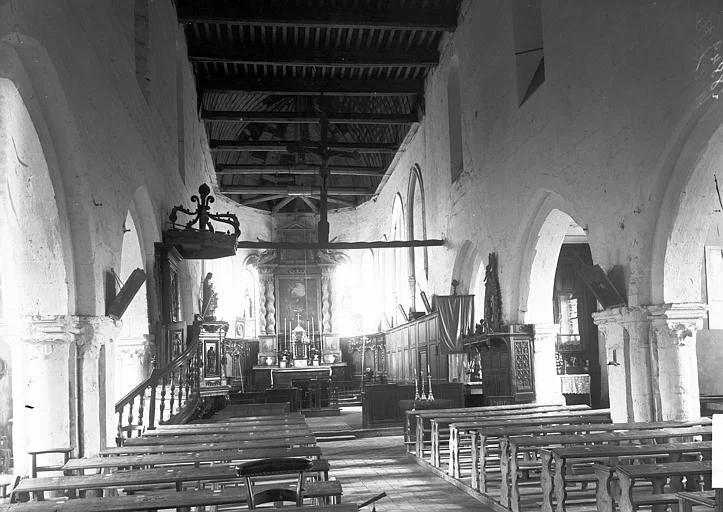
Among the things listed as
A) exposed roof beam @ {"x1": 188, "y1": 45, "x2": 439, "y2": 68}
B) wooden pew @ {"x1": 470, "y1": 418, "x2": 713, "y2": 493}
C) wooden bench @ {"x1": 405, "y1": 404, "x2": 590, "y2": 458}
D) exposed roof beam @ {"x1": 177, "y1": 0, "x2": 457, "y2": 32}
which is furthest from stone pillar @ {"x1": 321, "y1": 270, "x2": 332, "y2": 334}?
wooden pew @ {"x1": 470, "y1": 418, "x2": 713, "y2": 493}

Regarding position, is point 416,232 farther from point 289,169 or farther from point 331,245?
point 331,245

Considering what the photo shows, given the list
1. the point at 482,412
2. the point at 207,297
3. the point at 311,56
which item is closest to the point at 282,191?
the point at 207,297

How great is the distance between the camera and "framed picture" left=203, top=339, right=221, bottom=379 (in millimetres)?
17916

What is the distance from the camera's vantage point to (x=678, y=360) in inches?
311

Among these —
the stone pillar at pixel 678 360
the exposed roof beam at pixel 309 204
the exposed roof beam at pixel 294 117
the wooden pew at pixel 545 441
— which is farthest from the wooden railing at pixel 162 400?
the exposed roof beam at pixel 309 204

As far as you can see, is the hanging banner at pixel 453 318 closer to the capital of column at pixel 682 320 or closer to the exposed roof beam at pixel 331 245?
the exposed roof beam at pixel 331 245

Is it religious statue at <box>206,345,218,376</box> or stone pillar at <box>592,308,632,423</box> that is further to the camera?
religious statue at <box>206,345,218,376</box>

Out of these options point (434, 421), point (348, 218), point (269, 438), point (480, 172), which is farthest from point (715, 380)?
point (348, 218)

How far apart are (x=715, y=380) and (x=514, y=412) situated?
6.50 m

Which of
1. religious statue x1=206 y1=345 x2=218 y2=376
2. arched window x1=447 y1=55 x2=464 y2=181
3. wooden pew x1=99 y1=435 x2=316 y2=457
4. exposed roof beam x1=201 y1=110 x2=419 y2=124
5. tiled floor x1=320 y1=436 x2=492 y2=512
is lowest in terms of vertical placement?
tiled floor x1=320 y1=436 x2=492 y2=512

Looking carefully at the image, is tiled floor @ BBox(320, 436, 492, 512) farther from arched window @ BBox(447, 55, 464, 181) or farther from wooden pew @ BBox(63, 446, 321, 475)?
arched window @ BBox(447, 55, 464, 181)

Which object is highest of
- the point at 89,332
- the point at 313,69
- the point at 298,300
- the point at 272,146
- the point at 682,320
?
the point at 313,69

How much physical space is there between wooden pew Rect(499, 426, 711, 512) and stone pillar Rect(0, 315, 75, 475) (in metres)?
4.09

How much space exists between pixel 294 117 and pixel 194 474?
51.2 feet
